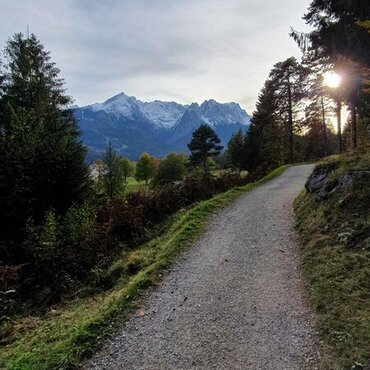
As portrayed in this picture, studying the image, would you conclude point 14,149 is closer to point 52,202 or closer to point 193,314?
point 52,202

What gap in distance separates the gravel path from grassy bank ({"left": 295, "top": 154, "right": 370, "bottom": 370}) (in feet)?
0.95

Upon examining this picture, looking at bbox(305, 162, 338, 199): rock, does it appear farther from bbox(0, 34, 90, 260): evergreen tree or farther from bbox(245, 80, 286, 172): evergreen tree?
bbox(245, 80, 286, 172): evergreen tree

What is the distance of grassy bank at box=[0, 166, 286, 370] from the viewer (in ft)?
17.2

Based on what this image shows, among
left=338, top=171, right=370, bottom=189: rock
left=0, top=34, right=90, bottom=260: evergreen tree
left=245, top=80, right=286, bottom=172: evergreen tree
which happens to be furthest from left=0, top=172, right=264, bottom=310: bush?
left=245, top=80, right=286, bottom=172: evergreen tree

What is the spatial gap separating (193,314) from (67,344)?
2132 mm

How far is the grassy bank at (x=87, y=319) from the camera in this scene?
523 centimetres

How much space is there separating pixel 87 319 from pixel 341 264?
4954 mm

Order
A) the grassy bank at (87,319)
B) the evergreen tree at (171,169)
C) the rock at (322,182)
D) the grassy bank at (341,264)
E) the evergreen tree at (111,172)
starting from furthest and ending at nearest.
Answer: the evergreen tree at (171,169) → the evergreen tree at (111,172) → the rock at (322,182) → the grassy bank at (87,319) → the grassy bank at (341,264)

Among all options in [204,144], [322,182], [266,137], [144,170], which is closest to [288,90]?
[266,137]

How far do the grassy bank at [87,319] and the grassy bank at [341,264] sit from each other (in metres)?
3.33

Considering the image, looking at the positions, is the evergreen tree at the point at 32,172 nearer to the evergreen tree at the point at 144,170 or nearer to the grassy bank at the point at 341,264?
the grassy bank at the point at 341,264

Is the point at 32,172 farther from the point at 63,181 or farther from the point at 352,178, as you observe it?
the point at 352,178

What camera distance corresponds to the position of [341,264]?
279 inches

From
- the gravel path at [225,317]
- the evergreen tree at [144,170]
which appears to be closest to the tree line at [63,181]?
the gravel path at [225,317]
